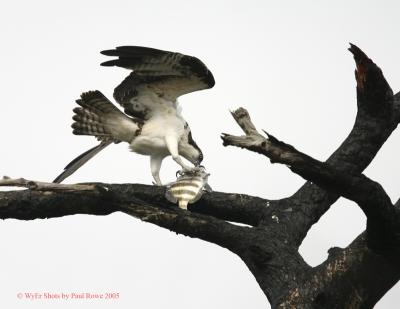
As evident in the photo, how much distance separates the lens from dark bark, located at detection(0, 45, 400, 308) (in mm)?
3650

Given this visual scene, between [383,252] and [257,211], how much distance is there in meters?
1.47

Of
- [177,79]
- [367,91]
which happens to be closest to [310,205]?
[367,91]

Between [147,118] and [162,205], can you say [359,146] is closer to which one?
[162,205]

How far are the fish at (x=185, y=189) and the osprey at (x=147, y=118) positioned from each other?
1.59 feet

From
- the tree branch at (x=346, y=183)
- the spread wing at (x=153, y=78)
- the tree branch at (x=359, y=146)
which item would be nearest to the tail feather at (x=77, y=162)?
the spread wing at (x=153, y=78)

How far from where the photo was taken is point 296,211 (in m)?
5.04

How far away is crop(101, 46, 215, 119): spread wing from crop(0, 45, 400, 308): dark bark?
3.93ft

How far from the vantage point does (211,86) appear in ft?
20.8

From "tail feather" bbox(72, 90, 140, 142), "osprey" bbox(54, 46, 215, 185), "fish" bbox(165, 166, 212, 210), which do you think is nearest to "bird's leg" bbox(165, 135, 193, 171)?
"osprey" bbox(54, 46, 215, 185)

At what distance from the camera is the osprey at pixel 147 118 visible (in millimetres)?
6281

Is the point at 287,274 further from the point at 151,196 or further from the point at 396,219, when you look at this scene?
the point at 151,196

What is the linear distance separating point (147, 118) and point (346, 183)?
11.7 ft

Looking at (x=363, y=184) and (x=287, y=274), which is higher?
(x=363, y=184)

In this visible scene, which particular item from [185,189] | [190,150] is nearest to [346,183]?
[185,189]
